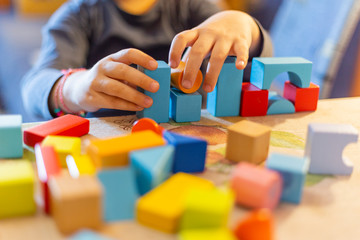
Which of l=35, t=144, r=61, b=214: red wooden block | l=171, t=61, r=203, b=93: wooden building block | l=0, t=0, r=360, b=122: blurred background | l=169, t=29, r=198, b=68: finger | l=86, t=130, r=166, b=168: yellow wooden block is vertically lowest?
l=0, t=0, r=360, b=122: blurred background

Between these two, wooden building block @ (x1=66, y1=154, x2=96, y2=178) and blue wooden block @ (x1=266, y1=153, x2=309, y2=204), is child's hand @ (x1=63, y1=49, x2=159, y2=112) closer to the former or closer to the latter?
wooden building block @ (x1=66, y1=154, x2=96, y2=178)

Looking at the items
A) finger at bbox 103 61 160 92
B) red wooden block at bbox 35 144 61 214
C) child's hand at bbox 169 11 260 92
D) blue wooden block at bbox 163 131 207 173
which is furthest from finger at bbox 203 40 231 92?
red wooden block at bbox 35 144 61 214

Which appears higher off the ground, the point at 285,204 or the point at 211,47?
the point at 211,47

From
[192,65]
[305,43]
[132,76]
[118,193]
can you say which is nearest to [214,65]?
[192,65]

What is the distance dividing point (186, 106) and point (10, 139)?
0.32 metres

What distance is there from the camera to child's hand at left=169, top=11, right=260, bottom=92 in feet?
2.48

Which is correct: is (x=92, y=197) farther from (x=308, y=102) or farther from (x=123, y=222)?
(x=308, y=102)

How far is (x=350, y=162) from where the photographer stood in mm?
590

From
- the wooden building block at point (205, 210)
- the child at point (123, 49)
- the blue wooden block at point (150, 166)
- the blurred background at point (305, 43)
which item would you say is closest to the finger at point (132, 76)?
the child at point (123, 49)

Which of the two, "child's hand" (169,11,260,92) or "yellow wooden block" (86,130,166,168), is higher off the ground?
"child's hand" (169,11,260,92)

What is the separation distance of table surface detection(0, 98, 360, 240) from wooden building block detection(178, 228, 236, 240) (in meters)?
0.02

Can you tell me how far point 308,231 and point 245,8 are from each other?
246cm

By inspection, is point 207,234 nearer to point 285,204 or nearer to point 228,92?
point 285,204

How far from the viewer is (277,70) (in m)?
0.81
